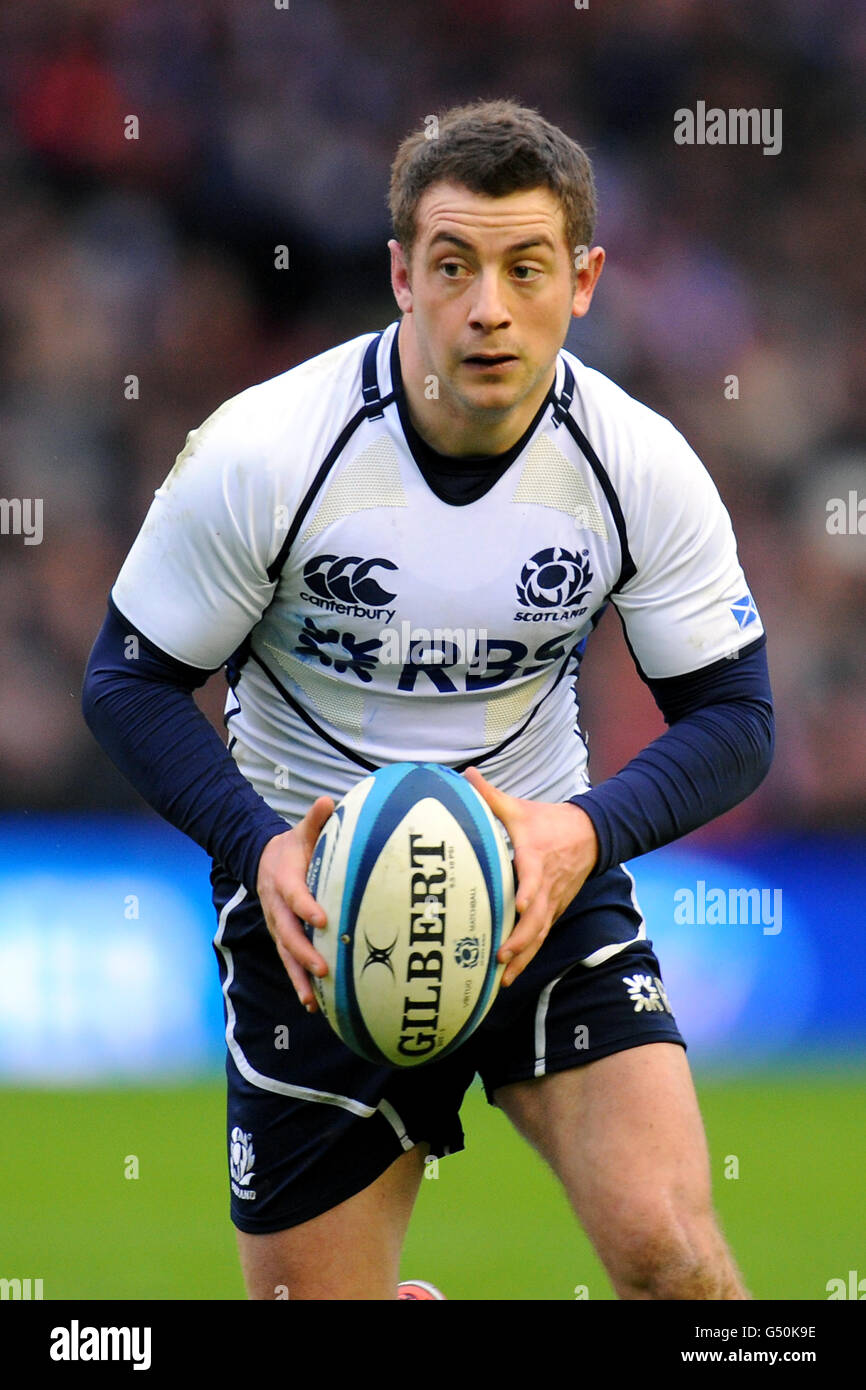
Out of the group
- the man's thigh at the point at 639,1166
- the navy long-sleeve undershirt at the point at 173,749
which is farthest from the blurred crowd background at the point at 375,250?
the man's thigh at the point at 639,1166

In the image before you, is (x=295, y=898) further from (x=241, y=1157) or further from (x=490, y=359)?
(x=490, y=359)

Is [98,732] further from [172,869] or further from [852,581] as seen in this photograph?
[852,581]

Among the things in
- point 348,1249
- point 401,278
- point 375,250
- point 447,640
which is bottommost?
point 348,1249

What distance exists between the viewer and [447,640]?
3.62 m

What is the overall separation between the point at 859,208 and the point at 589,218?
752 cm

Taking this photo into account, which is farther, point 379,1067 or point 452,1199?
point 452,1199

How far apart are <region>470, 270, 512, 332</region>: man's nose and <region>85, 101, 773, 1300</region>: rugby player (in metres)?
0.01

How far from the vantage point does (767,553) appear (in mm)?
9727

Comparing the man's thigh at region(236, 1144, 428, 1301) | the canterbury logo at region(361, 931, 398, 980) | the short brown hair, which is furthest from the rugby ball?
the short brown hair

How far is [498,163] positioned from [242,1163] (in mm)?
2038

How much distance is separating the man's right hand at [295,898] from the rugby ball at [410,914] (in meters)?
0.02

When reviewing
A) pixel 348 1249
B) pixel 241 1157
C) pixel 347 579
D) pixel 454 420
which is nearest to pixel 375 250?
pixel 454 420

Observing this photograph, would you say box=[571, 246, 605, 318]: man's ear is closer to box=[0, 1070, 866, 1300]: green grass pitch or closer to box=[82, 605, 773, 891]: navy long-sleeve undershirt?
box=[82, 605, 773, 891]: navy long-sleeve undershirt

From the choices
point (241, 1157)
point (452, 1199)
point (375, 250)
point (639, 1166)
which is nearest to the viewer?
point (639, 1166)
